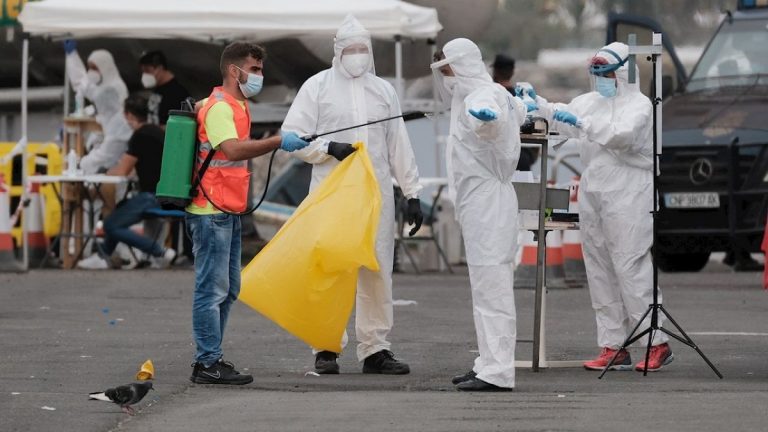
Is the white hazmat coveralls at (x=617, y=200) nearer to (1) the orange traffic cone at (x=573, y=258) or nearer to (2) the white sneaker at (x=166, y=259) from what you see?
(1) the orange traffic cone at (x=573, y=258)

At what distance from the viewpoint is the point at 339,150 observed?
1046 centimetres

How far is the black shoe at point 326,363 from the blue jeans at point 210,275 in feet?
2.44

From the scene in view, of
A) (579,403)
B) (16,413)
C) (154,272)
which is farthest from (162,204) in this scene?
(154,272)

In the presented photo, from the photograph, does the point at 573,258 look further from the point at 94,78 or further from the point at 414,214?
the point at 414,214

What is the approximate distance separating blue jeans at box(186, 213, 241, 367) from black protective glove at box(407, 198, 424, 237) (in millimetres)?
1060

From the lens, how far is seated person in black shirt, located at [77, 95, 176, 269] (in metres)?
19.4

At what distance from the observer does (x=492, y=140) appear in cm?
982

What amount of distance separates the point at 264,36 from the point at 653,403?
11.3m

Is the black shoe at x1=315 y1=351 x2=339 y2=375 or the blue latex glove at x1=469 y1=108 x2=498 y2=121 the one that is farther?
the black shoe at x1=315 y1=351 x2=339 y2=375

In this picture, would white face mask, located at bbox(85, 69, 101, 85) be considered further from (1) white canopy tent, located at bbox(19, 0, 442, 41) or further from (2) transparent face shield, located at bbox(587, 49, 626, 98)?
(2) transparent face shield, located at bbox(587, 49, 626, 98)

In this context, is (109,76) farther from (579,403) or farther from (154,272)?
(579,403)

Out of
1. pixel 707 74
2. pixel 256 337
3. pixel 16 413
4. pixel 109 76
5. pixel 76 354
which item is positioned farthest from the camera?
pixel 109 76

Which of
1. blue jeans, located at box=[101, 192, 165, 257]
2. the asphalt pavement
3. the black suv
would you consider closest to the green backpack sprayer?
the asphalt pavement

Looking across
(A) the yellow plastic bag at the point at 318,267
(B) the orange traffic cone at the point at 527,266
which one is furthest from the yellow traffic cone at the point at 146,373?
(B) the orange traffic cone at the point at 527,266
